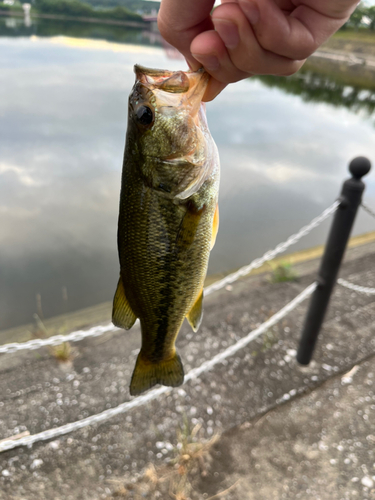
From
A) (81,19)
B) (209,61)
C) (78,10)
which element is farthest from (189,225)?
(81,19)

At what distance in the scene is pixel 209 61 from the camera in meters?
0.98

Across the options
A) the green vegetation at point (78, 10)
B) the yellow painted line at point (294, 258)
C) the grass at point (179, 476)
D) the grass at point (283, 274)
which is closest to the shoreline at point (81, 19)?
the green vegetation at point (78, 10)

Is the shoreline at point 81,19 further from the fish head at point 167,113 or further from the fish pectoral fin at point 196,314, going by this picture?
the fish pectoral fin at point 196,314

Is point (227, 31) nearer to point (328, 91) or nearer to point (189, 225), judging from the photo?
point (189, 225)

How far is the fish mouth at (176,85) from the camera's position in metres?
1.07

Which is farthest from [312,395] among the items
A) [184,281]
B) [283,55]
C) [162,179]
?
[283,55]

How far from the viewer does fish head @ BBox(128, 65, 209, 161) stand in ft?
3.56

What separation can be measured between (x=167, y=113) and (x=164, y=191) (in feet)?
0.81

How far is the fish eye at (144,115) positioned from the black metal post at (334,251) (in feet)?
5.74

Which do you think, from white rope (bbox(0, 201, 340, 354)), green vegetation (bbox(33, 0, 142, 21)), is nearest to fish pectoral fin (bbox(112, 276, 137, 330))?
white rope (bbox(0, 201, 340, 354))

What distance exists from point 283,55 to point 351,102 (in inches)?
812

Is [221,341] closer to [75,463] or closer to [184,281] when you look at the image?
[75,463]

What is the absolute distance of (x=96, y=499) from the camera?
6.84 ft

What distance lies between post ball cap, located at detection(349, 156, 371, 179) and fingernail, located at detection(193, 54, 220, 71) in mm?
1731
